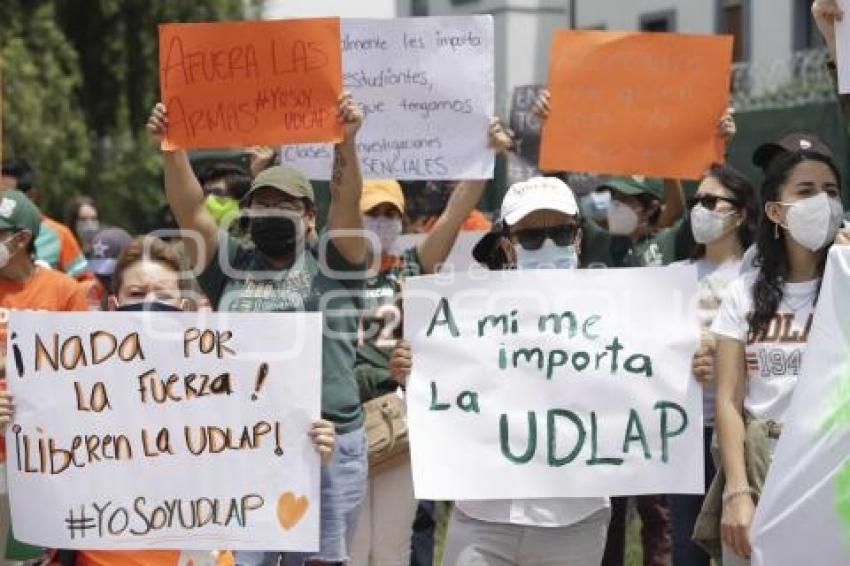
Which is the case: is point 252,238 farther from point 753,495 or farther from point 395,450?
point 753,495

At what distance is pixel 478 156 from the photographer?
6305 mm

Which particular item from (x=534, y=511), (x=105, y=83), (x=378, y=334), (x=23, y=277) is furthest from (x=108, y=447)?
(x=105, y=83)

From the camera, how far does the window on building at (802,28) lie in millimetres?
29056

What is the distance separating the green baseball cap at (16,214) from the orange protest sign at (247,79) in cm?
76

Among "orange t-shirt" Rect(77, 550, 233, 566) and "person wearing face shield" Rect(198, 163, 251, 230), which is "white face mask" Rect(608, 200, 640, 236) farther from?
A: "orange t-shirt" Rect(77, 550, 233, 566)

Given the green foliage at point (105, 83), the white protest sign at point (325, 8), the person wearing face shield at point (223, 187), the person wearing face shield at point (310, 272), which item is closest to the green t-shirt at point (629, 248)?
the person wearing face shield at point (310, 272)

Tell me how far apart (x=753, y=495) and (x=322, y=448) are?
1278mm

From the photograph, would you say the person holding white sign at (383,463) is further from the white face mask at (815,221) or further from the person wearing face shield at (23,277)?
the white face mask at (815,221)

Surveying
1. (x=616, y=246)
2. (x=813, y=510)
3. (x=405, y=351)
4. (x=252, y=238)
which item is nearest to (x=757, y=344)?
(x=813, y=510)

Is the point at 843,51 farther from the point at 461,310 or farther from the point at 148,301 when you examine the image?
the point at 148,301

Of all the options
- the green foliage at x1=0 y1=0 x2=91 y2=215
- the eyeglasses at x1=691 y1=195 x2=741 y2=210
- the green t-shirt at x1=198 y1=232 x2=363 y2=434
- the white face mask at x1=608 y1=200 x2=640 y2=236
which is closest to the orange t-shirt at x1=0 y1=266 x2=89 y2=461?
the green t-shirt at x1=198 y1=232 x2=363 y2=434

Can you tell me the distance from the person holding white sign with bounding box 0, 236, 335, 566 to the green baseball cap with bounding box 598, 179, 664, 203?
229cm

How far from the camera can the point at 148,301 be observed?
17.0 ft

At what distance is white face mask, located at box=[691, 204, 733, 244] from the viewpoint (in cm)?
609
